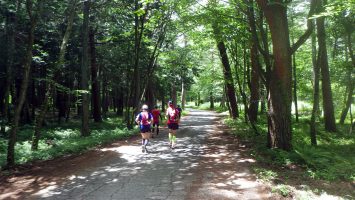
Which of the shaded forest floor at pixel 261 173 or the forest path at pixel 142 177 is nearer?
the forest path at pixel 142 177

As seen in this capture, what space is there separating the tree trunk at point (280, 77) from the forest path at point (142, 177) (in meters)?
1.46

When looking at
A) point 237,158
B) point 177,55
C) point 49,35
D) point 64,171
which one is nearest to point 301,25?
point 177,55

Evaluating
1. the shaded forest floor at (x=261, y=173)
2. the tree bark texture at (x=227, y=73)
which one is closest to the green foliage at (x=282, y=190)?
the shaded forest floor at (x=261, y=173)

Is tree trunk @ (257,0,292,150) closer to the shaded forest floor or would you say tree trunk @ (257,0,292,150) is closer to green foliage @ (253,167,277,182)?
the shaded forest floor

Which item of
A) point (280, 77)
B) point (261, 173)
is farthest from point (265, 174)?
point (280, 77)

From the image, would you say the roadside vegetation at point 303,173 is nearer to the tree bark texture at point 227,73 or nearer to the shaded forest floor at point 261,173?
the shaded forest floor at point 261,173

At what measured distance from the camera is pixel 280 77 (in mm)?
10500

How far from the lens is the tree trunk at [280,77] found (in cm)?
1029

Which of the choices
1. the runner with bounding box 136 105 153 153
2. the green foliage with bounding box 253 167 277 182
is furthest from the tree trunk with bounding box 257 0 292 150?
the runner with bounding box 136 105 153 153

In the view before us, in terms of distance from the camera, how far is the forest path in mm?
7113

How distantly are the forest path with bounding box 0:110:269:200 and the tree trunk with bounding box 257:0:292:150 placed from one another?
1.46m

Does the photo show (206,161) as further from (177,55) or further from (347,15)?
(177,55)

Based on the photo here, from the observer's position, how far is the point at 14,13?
1723 cm

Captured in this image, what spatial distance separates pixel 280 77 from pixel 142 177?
5504 millimetres
